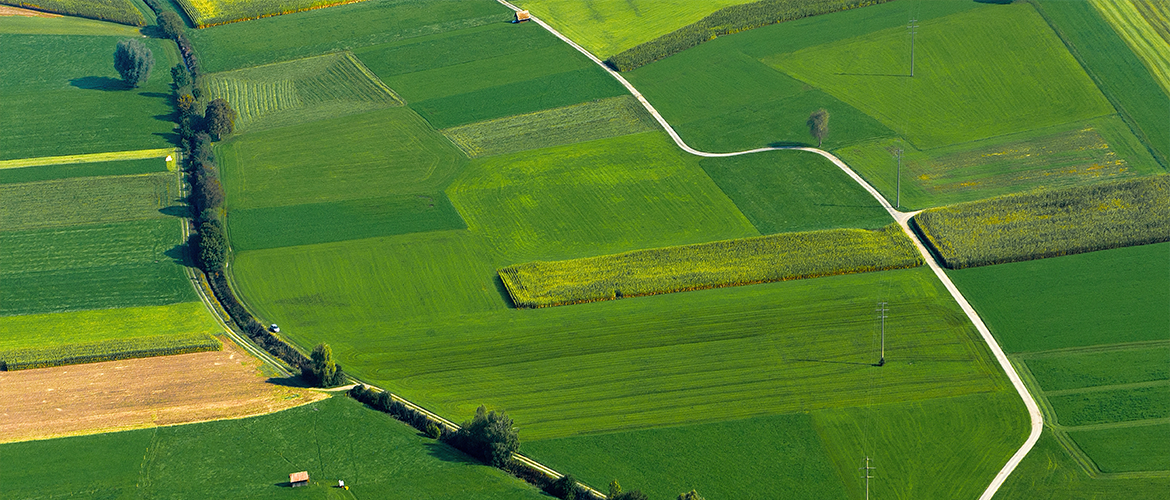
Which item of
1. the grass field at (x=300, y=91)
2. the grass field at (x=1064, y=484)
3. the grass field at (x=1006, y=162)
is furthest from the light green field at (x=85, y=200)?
the grass field at (x=1064, y=484)

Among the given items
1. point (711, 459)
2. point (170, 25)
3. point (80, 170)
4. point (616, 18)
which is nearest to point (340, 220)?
point (80, 170)

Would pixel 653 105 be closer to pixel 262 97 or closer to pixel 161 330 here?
pixel 262 97

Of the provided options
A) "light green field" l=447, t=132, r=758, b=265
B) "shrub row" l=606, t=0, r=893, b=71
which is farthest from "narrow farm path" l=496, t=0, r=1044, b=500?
"shrub row" l=606, t=0, r=893, b=71

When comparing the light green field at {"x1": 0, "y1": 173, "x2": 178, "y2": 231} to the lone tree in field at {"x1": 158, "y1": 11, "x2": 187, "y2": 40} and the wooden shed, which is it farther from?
the wooden shed

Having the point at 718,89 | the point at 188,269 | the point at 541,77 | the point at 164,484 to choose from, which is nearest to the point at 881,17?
the point at 718,89

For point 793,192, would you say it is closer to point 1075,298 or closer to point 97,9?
point 1075,298

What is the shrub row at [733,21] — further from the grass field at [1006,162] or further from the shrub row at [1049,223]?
the shrub row at [1049,223]
